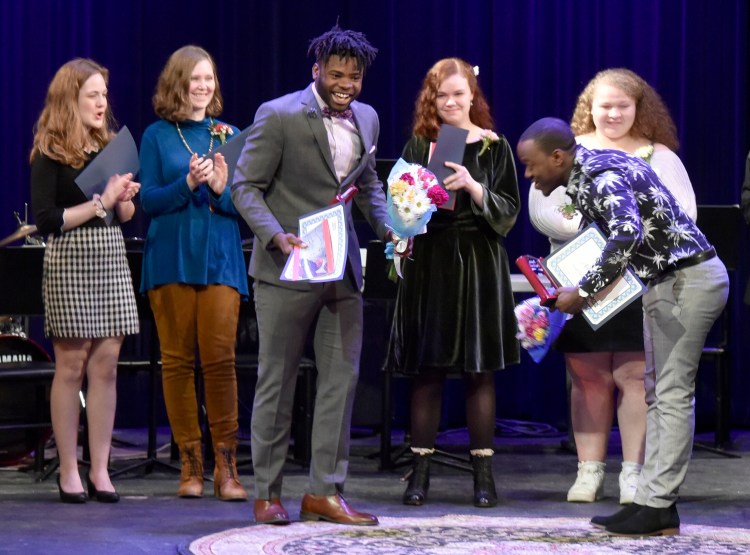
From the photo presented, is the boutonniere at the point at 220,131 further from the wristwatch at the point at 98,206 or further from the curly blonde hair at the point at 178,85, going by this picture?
the wristwatch at the point at 98,206

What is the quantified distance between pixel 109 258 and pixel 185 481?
0.94 m

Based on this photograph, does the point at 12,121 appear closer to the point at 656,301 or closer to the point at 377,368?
the point at 377,368

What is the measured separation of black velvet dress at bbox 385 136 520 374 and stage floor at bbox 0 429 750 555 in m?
0.59

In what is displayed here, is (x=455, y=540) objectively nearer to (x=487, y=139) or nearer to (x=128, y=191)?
(x=487, y=139)

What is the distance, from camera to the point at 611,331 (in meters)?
5.07

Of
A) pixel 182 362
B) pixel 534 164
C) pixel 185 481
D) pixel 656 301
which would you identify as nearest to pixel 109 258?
pixel 182 362

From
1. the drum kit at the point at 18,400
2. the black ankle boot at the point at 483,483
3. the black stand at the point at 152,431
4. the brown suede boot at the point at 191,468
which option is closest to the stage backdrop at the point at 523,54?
the drum kit at the point at 18,400

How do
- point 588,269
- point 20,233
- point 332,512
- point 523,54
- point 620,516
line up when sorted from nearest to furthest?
point 588,269 → point 620,516 → point 332,512 → point 20,233 → point 523,54

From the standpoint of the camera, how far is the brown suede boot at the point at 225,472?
5.01 m

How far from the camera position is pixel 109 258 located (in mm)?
5055

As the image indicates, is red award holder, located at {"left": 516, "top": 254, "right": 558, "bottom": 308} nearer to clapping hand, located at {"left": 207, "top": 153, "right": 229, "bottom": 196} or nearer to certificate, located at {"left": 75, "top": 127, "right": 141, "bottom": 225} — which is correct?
clapping hand, located at {"left": 207, "top": 153, "right": 229, "bottom": 196}

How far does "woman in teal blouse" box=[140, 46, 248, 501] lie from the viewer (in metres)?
4.98

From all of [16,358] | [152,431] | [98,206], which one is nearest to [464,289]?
[98,206]

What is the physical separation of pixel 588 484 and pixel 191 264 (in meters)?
1.81
